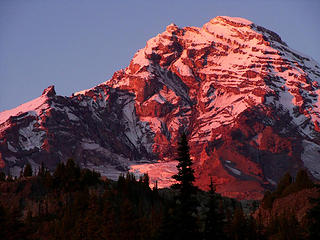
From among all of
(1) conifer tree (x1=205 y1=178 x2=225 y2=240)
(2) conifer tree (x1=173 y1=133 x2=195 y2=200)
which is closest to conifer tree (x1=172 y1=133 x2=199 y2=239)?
(2) conifer tree (x1=173 y1=133 x2=195 y2=200)

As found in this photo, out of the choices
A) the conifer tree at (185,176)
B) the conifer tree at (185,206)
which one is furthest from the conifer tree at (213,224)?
the conifer tree at (185,176)

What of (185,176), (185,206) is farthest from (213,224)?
(185,176)

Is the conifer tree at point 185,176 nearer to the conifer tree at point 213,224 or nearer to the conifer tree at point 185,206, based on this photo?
the conifer tree at point 185,206

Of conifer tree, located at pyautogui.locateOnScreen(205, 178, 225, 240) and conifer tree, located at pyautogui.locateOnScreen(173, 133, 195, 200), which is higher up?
conifer tree, located at pyautogui.locateOnScreen(173, 133, 195, 200)

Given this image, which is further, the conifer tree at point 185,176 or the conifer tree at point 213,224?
the conifer tree at point 185,176

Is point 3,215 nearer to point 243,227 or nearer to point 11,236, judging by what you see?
point 11,236

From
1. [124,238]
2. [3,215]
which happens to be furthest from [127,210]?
[3,215]

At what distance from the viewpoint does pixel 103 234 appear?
518ft

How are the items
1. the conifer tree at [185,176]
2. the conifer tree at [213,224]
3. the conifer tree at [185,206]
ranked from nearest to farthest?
1. the conifer tree at [185,206]
2. the conifer tree at [213,224]
3. the conifer tree at [185,176]

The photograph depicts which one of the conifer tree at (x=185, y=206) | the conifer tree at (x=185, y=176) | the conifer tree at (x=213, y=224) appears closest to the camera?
the conifer tree at (x=185, y=206)

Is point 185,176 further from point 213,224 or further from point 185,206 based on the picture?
point 213,224

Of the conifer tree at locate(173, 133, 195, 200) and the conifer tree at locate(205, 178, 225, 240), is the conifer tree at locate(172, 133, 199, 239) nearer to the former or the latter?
the conifer tree at locate(173, 133, 195, 200)

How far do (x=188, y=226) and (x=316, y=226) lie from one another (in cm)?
1567

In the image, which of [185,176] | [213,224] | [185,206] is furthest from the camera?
[185,176]
